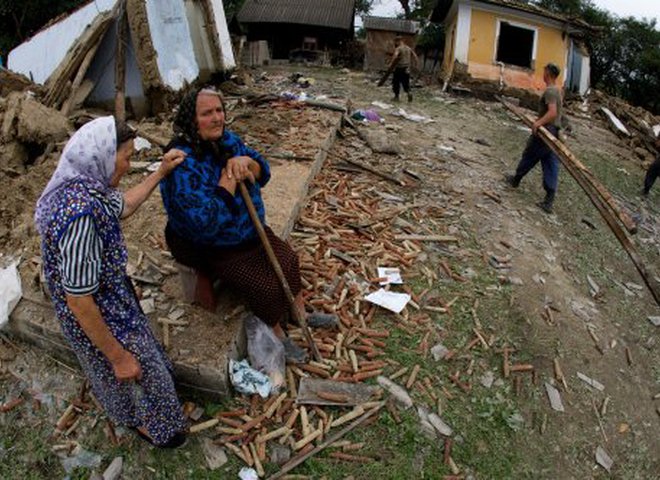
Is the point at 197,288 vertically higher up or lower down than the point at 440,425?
higher up

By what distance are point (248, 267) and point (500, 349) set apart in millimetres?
2580

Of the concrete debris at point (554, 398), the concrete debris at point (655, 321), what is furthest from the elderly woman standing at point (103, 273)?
the concrete debris at point (655, 321)

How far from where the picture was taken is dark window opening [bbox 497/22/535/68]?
17328mm

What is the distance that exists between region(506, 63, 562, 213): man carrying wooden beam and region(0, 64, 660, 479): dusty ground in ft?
1.32

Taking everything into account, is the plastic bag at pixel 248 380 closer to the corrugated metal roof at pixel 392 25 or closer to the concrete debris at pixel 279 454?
the concrete debris at pixel 279 454

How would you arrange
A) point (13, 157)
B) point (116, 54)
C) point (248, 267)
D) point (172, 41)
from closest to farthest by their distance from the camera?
point (248, 267), point (13, 157), point (116, 54), point (172, 41)

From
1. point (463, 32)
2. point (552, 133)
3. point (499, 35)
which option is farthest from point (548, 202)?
point (499, 35)

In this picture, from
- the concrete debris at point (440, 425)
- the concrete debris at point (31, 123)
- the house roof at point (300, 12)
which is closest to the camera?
the concrete debris at point (440, 425)

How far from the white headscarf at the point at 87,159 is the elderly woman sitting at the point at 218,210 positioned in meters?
0.67

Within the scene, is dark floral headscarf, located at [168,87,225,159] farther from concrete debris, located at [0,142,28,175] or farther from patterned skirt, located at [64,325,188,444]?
concrete debris, located at [0,142,28,175]

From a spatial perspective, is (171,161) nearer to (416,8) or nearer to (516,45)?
(516,45)

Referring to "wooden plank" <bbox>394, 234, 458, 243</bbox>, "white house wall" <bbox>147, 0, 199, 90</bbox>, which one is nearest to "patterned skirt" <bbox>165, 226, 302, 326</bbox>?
"wooden plank" <bbox>394, 234, 458, 243</bbox>

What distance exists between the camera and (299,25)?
80.1 feet

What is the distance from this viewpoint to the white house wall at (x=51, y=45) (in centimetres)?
919
